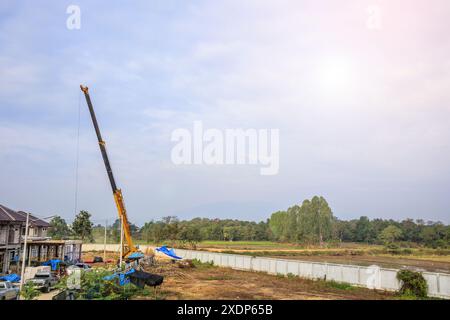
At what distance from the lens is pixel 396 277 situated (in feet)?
105

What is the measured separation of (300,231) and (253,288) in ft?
326

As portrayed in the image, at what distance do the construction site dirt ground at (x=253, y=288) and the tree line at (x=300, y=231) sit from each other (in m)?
52.3

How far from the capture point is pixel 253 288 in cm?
3484

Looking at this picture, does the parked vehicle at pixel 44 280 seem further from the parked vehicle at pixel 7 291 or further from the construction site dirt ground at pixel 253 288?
the construction site dirt ground at pixel 253 288

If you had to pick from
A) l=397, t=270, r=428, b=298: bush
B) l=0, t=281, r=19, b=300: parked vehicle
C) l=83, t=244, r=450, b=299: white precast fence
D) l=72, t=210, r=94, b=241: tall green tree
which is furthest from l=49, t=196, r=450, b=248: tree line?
l=397, t=270, r=428, b=298: bush

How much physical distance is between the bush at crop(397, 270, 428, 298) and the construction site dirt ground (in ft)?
3.82

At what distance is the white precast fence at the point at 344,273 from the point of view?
97.9 feet

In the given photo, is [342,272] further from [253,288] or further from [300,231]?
[300,231]

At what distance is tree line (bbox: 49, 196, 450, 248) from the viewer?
337 ft

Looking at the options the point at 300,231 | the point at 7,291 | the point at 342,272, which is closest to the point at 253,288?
the point at 342,272

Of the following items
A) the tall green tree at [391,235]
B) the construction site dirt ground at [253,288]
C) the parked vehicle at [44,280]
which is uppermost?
the tall green tree at [391,235]

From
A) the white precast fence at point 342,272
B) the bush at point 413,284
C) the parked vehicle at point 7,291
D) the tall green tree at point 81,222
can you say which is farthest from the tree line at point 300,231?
the bush at point 413,284

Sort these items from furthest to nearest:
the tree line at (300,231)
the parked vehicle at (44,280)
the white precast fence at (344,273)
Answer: the tree line at (300,231)
the parked vehicle at (44,280)
the white precast fence at (344,273)

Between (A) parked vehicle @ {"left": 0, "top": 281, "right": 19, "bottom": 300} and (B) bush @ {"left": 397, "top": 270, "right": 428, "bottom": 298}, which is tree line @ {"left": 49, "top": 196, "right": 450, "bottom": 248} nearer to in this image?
(A) parked vehicle @ {"left": 0, "top": 281, "right": 19, "bottom": 300}
